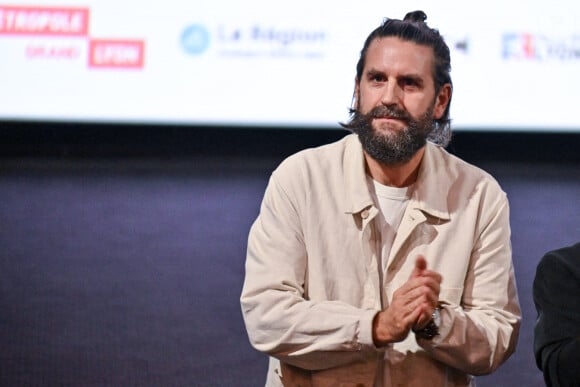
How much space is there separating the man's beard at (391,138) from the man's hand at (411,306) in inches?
10.5

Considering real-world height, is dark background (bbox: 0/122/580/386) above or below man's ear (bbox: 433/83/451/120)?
below

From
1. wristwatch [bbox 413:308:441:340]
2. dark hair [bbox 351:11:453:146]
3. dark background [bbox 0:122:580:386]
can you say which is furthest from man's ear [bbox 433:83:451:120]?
dark background [bbox 0:122:580:386]

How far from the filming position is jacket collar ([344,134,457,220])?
213 cm

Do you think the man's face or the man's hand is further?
the man's face

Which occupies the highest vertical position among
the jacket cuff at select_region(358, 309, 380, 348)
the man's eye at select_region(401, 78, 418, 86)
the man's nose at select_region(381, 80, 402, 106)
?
the man's eye at select_region(401, 78, 418, 86)

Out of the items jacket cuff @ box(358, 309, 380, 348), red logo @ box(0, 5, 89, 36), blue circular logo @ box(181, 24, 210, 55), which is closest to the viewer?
jacket cuff @ box(358, 309, 380, 348)

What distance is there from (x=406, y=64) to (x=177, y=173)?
4.87 meters

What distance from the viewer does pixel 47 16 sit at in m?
7.14

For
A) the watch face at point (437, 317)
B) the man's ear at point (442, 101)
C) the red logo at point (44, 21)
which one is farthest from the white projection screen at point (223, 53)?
the watch face at point (437, 317)

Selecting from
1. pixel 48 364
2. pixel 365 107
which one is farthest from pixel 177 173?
pixel 365 107

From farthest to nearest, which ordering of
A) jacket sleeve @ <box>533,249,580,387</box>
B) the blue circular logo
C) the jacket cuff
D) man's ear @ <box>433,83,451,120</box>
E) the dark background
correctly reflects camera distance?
the blue circular logo → the dark background → man's ear @ <box>433,83,451,120</box> → the jacket cuff → jacket sleeve @ <box>533,249,580,387</box>

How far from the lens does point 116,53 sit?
7.21 meters

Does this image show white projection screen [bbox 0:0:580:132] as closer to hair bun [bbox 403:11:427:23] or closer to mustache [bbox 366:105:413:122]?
hair bun [bbox 403:11:427:23]

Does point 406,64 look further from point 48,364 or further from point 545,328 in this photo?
point 48,364
